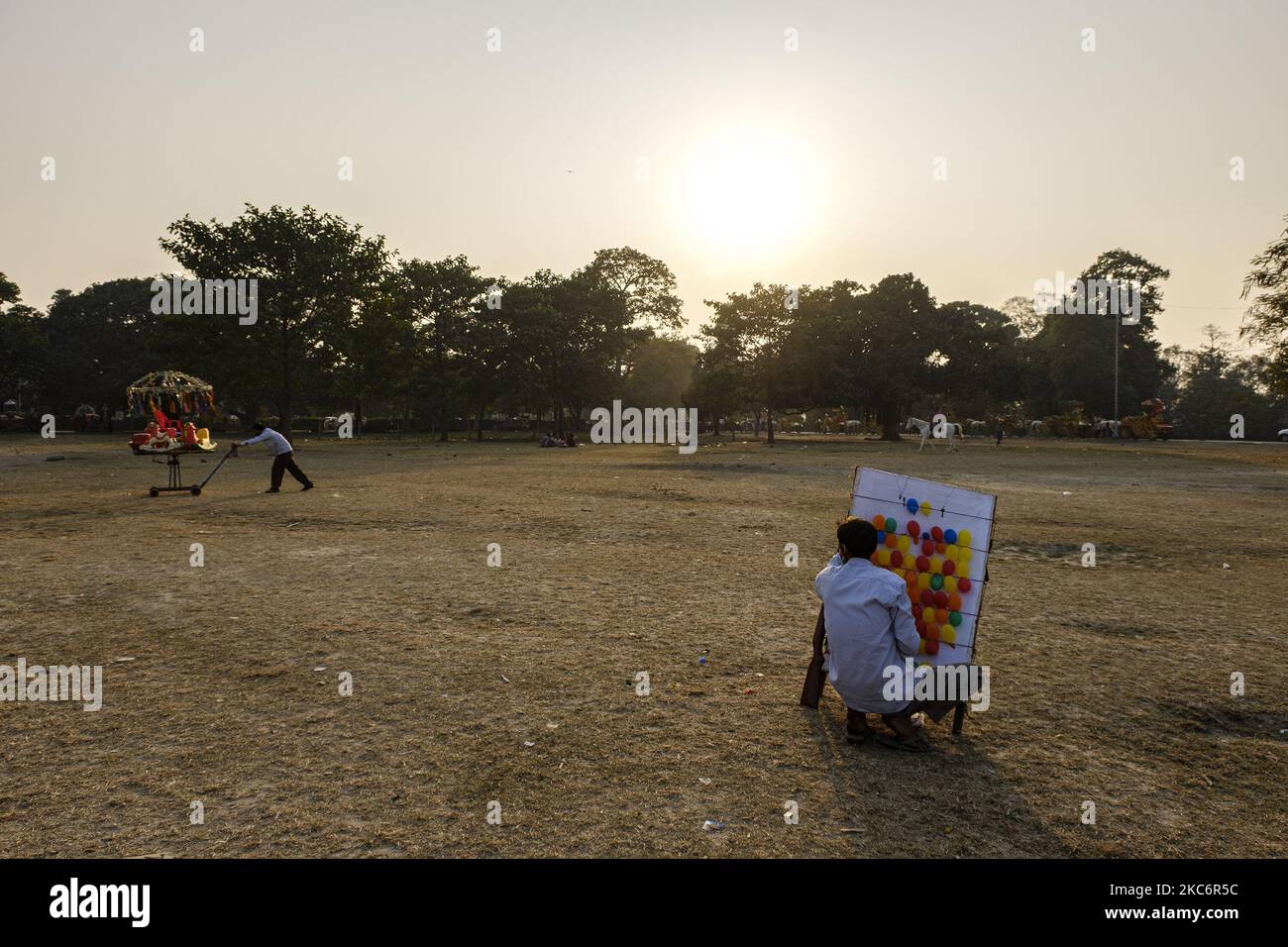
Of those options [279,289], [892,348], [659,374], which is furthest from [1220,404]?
[279,289]

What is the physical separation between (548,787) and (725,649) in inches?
107

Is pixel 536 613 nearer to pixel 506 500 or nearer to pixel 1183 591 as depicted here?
pixel 1183 591

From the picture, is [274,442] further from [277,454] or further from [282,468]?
[282,468]

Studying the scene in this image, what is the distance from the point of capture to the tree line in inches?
1622

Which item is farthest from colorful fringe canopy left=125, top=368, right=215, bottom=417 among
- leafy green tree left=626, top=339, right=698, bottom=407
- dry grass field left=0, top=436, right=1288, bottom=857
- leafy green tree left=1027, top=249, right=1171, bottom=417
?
leafy green tree left=1027, top=249, right=1171, bottom=417

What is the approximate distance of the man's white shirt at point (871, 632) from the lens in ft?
14.4

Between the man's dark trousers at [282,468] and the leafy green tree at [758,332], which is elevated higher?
the leafy green tree at [758,332]

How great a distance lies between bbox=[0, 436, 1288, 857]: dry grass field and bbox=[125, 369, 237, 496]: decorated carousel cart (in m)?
6.90

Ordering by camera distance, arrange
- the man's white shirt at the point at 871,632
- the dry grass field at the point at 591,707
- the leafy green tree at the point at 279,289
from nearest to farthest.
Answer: the dry grass field at the point at 591,707
the man's white shirt at the point at 871,632
the leafy green tree at the point at 279,289

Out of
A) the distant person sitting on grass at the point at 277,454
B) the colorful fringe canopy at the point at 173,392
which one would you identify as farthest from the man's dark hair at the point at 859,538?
the colorful fringe canopy at the point at 173,392

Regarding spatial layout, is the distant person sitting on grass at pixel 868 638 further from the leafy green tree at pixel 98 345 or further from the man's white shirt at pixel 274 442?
the leafy green tree at pixel 98 345

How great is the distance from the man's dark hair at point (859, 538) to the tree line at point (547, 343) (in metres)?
39.5

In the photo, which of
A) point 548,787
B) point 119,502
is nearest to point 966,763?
point 548,787

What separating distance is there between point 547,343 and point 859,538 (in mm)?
53209
